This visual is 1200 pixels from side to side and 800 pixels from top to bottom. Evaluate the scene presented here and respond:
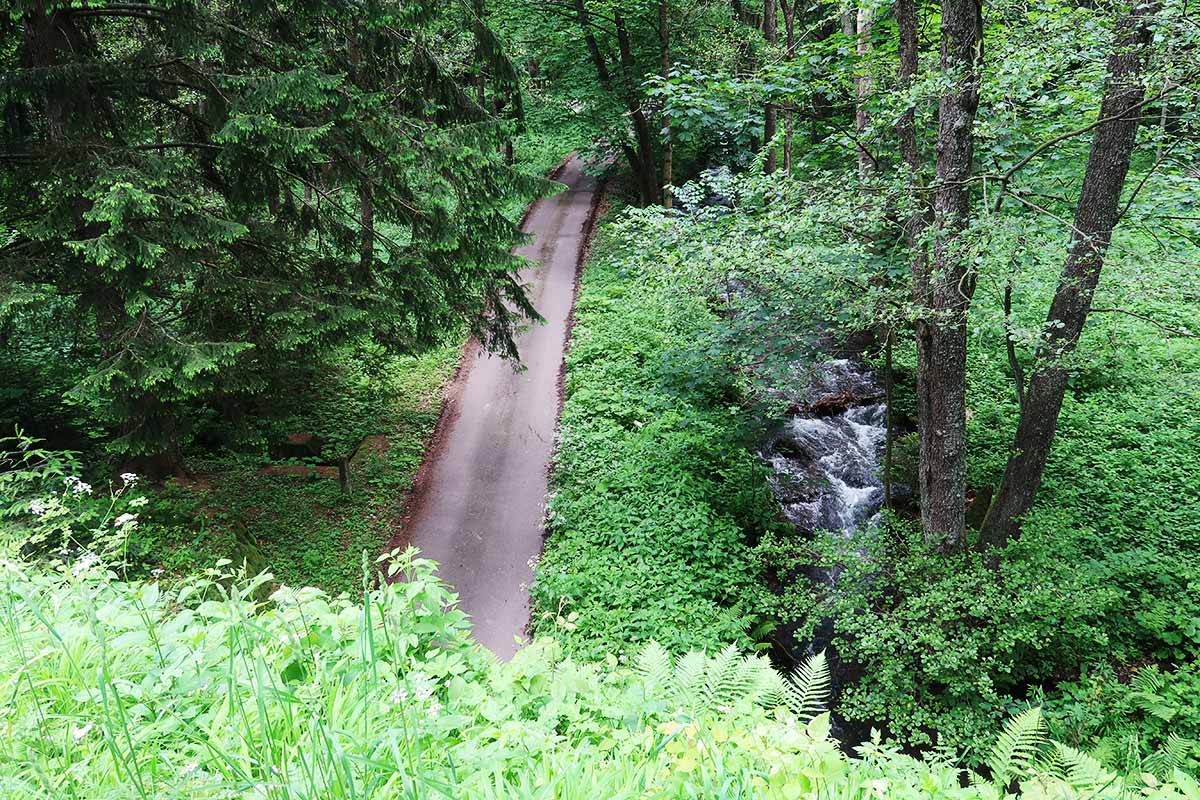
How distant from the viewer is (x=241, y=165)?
805cm

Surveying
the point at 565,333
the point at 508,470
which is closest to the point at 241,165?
the point at 508,470

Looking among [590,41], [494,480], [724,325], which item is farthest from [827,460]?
[590,41]

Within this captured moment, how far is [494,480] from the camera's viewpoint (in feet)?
37.9

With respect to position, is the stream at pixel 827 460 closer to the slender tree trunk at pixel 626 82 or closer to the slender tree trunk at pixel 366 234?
the slender tree trunk at pixel 366 234

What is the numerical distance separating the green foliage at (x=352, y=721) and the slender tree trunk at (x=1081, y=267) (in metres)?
4.91

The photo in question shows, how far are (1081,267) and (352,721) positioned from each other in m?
7.36

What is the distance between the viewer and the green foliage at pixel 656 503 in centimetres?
803

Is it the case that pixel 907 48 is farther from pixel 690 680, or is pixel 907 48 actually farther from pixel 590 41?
pixel 590 41

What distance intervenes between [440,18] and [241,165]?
10.8 ft

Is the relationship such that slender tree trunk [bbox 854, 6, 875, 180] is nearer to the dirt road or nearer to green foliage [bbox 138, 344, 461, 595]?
the dirt road

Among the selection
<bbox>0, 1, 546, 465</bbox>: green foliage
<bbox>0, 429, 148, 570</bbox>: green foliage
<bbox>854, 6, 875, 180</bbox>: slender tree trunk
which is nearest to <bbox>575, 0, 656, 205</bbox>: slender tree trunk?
<bbox>854, 6, 875, 180</bbox>: slender tree trunk

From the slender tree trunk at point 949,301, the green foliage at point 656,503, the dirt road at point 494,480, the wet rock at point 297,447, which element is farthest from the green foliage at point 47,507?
the slender tree trunk at point 949,301

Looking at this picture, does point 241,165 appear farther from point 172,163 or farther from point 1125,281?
point 1125,281

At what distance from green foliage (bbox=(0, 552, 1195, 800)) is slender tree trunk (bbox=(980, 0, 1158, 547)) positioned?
16.1 ft
